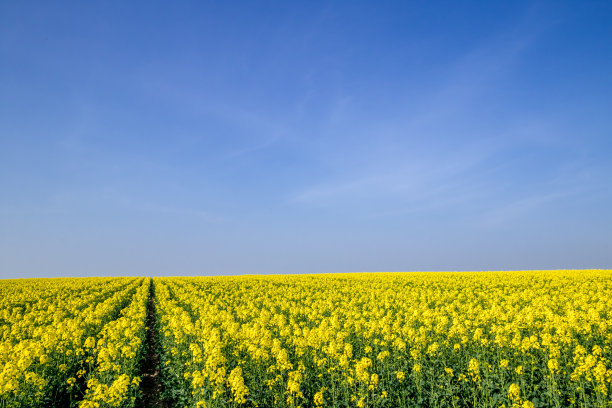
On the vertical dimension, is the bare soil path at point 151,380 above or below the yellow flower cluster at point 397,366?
below

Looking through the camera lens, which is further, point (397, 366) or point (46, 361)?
point (46, 361)

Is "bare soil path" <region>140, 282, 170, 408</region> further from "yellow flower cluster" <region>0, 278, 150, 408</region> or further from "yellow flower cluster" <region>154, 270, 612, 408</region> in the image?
"yellow flower cluster" <region>0, 278, 150, 408</region>

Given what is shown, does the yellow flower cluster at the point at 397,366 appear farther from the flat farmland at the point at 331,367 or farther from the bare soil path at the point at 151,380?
the bare soil path at the point at 151,380

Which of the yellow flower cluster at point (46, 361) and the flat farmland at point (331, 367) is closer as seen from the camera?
the flat farmland at point (331, 367)

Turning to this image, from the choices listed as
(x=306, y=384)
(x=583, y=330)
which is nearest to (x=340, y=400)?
(x=306, y=384)

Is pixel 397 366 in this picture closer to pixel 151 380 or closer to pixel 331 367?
pixel 331 367

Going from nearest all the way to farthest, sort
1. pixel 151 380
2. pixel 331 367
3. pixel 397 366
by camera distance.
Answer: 1. pixel 331 367
2. pixel 397 366
3. pixel 151 380

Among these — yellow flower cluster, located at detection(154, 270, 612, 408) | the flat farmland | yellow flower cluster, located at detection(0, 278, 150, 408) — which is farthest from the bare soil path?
yellow flower cluster, located at detection(0, 278, 150, 408)

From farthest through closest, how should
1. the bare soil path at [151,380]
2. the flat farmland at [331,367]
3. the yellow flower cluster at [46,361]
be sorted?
1. the bare soil path at [151,380]
2. the yellow flower cluster at [46,361]
3. the flat farmland at [331,367]

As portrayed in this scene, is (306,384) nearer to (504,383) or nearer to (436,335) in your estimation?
(504,383)

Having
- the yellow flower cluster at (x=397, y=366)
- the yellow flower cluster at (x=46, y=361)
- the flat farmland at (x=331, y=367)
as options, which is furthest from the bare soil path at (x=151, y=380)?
the yellow flower cluster at (x=46, y=361)

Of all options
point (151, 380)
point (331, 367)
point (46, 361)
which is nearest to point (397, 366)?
point (331, 367)

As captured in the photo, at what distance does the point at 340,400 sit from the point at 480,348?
18.9ft

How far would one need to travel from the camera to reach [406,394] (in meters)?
8.63
